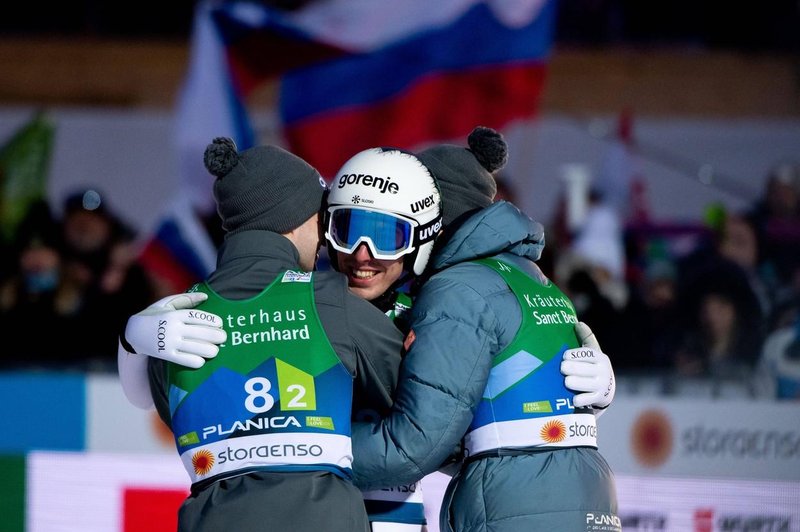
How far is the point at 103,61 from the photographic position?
12.2m

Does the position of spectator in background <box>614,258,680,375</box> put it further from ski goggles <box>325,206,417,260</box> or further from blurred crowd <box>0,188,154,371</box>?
ski goggles <box>325,206,417,260</box>

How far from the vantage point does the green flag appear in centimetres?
1033

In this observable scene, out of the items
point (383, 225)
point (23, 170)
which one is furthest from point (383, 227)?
point (23, 170)

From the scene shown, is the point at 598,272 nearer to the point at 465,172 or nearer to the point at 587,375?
the point at 465,172

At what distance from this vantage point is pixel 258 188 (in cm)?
339

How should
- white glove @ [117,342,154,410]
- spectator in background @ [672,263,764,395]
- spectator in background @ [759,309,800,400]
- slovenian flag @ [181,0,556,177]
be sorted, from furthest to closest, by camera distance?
slovenian flag @ [181,0,556,177], spectator in background @ [672,263,764,395], spectator in background @ [759,309,800,400], white glove @ [117,342,154,410]

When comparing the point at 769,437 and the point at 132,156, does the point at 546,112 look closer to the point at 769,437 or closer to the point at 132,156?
the point at 132,156

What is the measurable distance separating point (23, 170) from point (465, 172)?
772 centimetres

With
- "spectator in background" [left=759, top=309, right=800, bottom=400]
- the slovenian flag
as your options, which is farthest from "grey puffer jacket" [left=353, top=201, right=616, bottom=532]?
the slovenian flag

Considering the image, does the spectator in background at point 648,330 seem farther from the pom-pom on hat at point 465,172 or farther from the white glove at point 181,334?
the white glove at point 181,334

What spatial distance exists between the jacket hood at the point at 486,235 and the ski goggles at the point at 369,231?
132mm

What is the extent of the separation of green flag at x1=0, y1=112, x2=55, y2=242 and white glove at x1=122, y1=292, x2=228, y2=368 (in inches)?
295

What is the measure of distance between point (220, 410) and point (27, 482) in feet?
6.59

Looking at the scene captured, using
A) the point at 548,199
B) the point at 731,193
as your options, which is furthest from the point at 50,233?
the point at 731,193
